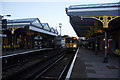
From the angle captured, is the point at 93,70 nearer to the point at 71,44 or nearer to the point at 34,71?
the point at 34,71

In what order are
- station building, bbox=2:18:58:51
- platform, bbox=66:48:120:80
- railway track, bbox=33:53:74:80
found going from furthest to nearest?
1. station building, bbox=2:18:58:51
2. railway track, bbox=33:53:74:80
3. platform, bbox=66:48:120:80

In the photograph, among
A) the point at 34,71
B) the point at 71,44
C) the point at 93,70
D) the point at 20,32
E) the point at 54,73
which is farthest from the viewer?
the point at 20,32

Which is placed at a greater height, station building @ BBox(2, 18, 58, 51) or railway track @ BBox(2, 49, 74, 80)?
station building @ BBox(2, 18, 58, 51)

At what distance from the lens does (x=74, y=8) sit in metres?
11.8

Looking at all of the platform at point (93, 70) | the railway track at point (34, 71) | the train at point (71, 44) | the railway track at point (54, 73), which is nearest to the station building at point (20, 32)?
the train at point (71, 44)

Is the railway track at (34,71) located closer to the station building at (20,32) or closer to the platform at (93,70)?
the platform at (93,70)

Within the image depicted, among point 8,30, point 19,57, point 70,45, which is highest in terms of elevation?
point 8,30

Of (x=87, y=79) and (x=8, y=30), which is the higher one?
(x=8, y=30)

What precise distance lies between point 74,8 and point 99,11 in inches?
97.8

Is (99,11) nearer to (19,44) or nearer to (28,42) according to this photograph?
(19,44)

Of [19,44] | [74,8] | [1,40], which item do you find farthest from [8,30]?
[74,8]

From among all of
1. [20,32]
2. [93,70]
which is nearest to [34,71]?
[93,70]

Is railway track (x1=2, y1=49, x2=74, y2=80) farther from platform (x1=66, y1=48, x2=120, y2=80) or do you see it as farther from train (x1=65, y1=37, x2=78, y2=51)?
train (x1=65, y1=37, x2=78, y2=51)

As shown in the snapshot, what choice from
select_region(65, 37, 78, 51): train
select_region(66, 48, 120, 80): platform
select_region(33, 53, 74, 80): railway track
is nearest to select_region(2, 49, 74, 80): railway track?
select_region(33, 53, 74, 80): railway track
